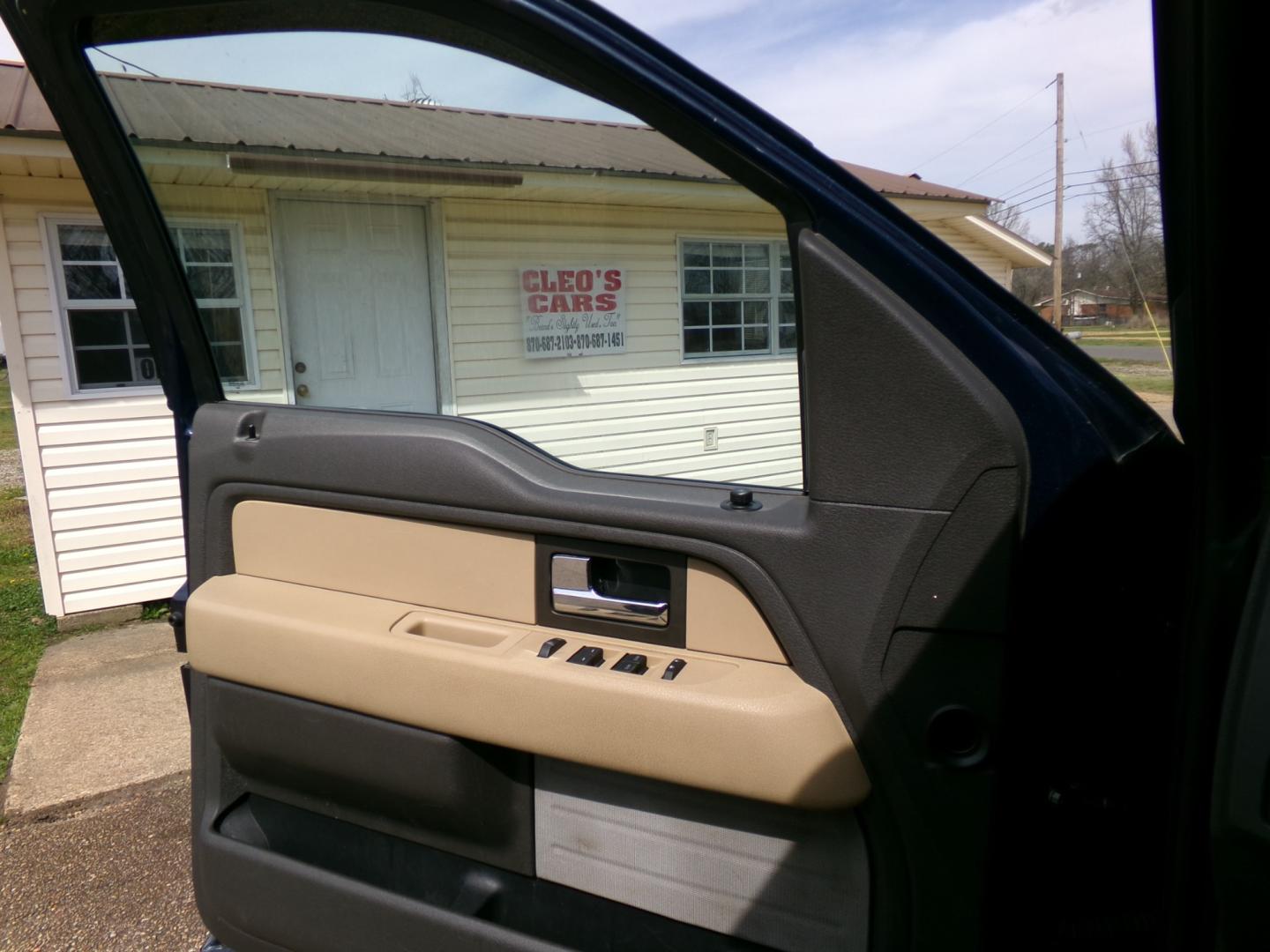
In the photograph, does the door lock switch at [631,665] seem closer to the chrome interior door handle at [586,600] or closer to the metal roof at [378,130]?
the chrome interior door handle at [586,600]

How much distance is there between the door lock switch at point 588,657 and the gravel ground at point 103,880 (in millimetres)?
2069

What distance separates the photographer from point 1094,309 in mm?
1537

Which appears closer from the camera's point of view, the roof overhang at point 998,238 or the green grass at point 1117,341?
Result: the green grass at point 1117,341

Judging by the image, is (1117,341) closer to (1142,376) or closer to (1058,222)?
(1142,376)

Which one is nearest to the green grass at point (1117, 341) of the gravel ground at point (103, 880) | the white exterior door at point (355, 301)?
the white exterior door at point (355, 301)

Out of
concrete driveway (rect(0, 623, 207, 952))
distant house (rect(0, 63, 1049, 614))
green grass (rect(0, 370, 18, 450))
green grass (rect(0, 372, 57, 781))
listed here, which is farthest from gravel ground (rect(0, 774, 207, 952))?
green grass (rect(0, 370, 18, 450))

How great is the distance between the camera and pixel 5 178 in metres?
5.14

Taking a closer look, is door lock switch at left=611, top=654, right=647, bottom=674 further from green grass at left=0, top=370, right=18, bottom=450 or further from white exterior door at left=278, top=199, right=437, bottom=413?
green grass at left=0, top=370, right=18, bottom=450

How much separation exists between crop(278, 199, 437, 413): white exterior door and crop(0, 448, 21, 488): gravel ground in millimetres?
11559

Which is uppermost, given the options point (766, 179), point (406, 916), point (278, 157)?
point (278, 157)

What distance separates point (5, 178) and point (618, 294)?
507 cm

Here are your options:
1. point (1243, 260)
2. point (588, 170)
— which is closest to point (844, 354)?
point (1243, 260)

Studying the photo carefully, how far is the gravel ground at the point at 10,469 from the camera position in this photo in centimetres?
1135

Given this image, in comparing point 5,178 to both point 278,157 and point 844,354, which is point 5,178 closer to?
point 278,157
